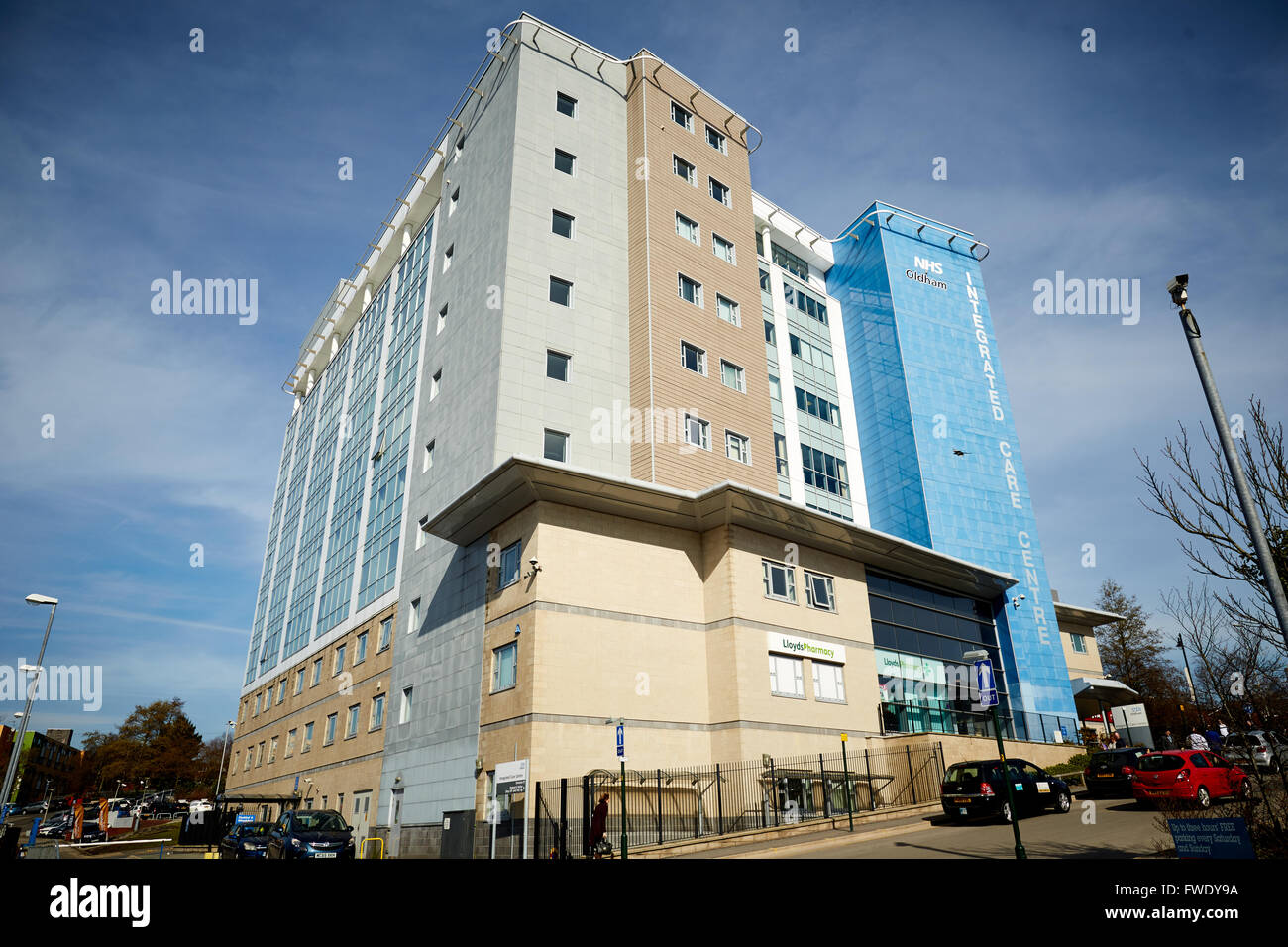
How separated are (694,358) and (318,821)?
76.9 feet

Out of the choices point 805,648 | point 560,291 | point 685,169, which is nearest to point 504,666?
point 805,648

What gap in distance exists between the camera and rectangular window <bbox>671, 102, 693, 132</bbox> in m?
41.1

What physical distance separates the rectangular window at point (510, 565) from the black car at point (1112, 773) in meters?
20.1

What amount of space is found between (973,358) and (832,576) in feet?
85.7

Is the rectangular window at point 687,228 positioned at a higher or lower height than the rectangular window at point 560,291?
higher

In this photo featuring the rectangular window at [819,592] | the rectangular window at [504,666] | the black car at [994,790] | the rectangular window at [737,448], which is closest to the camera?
the black car at [994,790]

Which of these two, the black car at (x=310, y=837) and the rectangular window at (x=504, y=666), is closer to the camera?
the black car at (x=310, y=837)

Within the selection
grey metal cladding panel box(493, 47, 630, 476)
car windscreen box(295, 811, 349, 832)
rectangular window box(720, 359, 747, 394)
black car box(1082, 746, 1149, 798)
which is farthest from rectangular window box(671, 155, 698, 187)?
car windscreen box(295, 811, 349, 832)

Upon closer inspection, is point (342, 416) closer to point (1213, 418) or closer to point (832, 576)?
point (832, 576)

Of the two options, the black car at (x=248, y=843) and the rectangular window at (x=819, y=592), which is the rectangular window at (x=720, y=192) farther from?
the black car at (x=248, y=843)

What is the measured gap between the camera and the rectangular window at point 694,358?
3441 cm

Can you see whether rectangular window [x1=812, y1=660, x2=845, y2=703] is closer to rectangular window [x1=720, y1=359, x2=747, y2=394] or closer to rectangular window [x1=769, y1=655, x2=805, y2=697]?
rectangular window [x1=769, y1=655, x2=805, y2=697]

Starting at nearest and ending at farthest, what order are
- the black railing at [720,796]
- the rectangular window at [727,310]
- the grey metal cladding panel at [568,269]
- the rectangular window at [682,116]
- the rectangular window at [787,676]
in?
the black railing at [720,796] → the rectangular window at [787,676] → the grey metal cladding panel at [568,269] → the rectangular window at [727,310] → the rectangular window at [682,116]

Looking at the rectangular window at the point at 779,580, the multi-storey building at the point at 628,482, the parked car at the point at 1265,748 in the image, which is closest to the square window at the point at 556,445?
the multi-storey building at the point at 628,482
